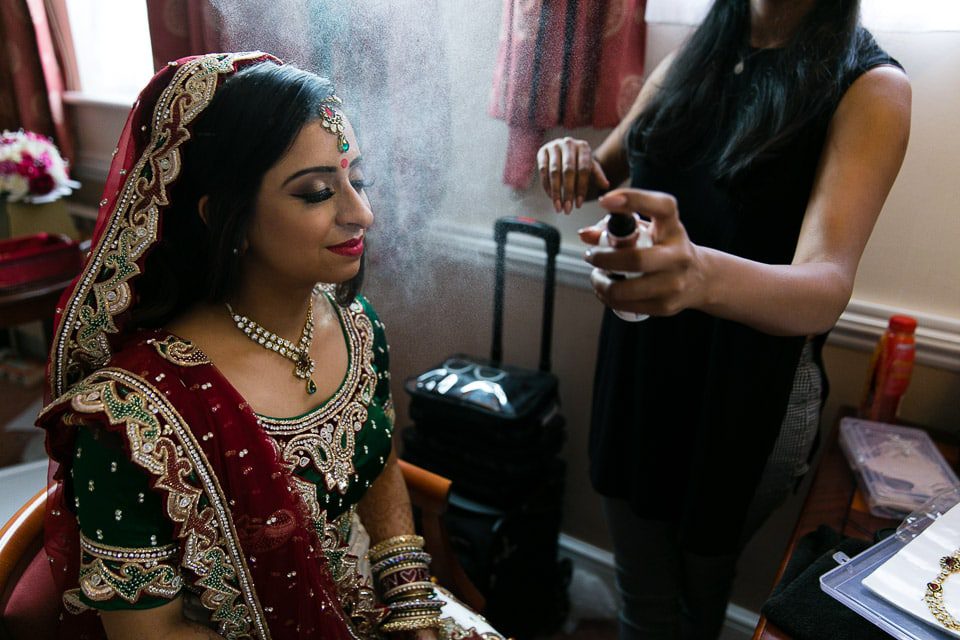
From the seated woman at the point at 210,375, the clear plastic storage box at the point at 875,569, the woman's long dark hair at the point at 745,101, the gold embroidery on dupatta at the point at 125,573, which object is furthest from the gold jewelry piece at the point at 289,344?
the clear plastic storage box at the point at 875,569

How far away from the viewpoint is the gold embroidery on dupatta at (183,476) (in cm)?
76

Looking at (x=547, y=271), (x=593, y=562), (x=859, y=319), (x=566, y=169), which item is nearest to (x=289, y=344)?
(x=566, y=169)

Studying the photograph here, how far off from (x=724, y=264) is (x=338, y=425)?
1.84 ft

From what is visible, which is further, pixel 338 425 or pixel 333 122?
pixel 338 425

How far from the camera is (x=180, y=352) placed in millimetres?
836

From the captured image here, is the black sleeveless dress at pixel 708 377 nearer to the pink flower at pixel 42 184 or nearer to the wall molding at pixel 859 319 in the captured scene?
the wall molding at pixel 859 319

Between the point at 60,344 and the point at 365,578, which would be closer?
the point at 60,344

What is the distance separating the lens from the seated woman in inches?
29.9

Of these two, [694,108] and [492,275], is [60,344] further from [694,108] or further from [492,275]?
[694,108]

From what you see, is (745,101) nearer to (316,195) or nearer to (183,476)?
(316,195)

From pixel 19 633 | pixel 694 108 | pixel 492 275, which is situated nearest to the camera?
pixel 19 633

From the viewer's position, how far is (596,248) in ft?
1.98

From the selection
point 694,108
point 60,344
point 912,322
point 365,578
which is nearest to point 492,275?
point 694,108

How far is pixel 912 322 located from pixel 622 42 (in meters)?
0.78
